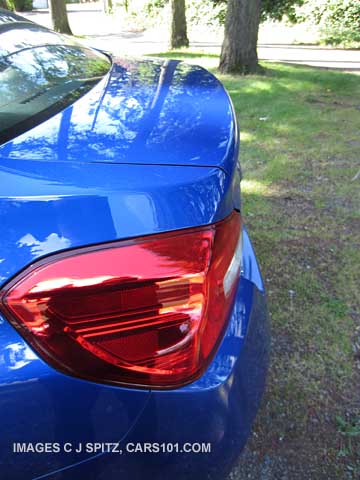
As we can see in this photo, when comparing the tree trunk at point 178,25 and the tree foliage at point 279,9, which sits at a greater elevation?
the tree foliage at point 279,9

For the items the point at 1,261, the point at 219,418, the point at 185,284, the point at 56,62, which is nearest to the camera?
the point at 1,261

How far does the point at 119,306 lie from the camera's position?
40.3 inches

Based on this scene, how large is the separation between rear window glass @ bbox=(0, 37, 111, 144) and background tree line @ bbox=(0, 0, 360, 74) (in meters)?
5.61

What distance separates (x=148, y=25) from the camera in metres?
18.2

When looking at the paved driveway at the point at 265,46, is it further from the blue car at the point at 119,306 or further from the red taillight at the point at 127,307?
the red taillight at the point at 127,307

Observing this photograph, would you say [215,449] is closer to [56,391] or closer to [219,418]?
[219,418]

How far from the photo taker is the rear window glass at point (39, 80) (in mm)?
1406

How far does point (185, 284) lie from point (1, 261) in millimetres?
420

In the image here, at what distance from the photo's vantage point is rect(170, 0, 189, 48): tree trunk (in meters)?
10.6

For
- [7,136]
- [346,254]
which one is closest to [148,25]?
[346,254]

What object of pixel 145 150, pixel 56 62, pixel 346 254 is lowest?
pixel 346 254

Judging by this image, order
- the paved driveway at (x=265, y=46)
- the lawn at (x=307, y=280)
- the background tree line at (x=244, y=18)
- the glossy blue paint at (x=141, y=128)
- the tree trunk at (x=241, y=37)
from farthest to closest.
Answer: the paved driveway at (x=265, y=46) < the background tree line at (x=244, y=18) < the tree trunk at (x=241, y=37) < the lawn at (x=307, y=280) < the glossy blue paint at (x=141, y=128)

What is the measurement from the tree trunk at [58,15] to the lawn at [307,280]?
9.14m

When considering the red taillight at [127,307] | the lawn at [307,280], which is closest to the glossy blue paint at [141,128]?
the red taillight at [127,307]
